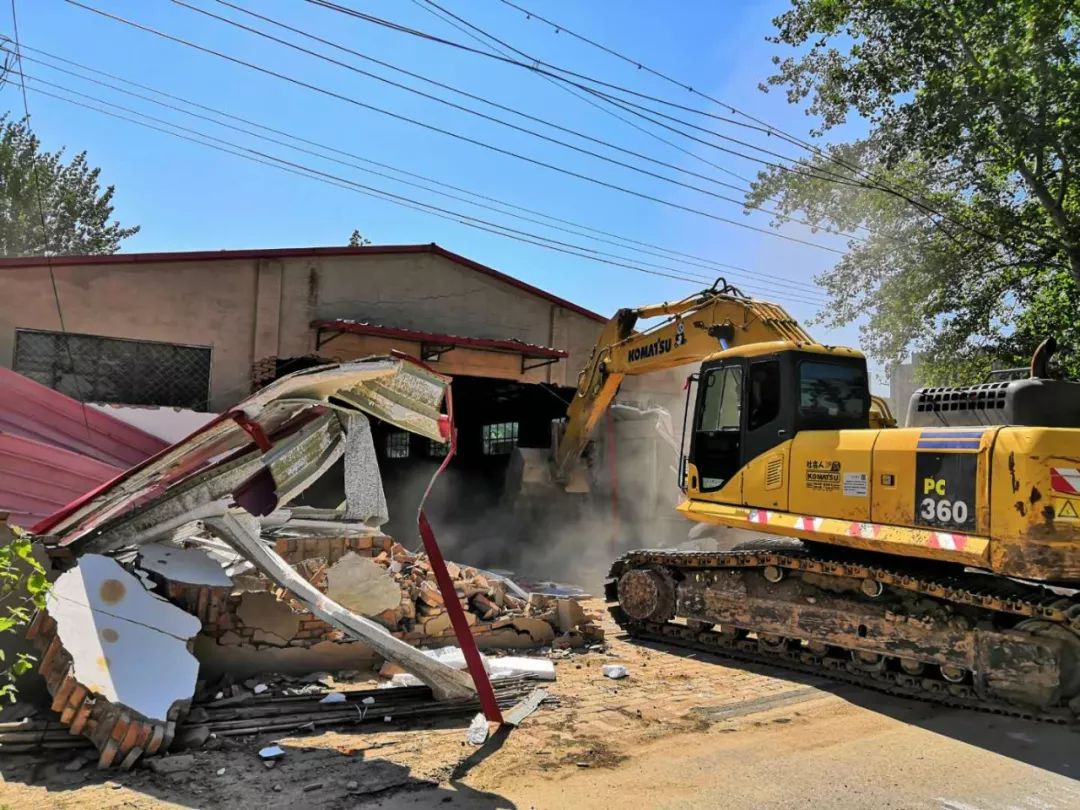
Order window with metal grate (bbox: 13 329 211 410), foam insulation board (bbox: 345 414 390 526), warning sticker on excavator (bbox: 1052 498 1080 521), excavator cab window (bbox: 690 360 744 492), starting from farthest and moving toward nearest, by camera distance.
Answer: window with metal grate (bbox: 13 329 211 410) → excavator cab window (bbox: 690 360 744 492) → warning sticker on excavator (bbox: 1052 498 1080 521) → foam insulation board (bbox: 345 414 390 526)

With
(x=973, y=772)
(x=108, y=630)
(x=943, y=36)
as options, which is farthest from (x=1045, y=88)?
(x=108, y=630)

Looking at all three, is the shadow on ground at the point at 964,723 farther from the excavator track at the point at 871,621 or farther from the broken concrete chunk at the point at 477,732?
the broken concrete chunk at the point at 477,732

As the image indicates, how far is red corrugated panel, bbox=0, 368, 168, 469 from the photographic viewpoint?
25.9 feet

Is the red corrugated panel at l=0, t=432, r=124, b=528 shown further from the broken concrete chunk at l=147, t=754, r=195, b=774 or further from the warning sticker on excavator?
the warning sticker on excavator

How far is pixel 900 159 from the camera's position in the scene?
16.0m

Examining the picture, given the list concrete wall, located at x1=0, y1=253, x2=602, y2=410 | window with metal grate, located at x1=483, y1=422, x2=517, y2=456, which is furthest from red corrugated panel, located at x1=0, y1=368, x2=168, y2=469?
window with metal grate, located at x1=483, y1=422, x2=517, y2=456

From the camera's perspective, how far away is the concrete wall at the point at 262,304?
10.3m

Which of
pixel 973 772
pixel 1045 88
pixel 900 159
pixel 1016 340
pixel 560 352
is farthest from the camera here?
pixel 1016 340

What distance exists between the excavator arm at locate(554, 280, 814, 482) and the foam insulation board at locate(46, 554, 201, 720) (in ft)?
20.0

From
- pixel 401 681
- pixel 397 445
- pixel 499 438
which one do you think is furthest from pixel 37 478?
pixel 499 438

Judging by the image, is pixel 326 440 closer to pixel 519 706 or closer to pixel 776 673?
pixel 519 706

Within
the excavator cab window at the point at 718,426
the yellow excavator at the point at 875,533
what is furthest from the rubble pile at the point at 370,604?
the excavator cab window at the point at 718,426

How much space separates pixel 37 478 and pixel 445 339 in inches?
267

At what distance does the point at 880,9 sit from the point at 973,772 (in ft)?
50.4
